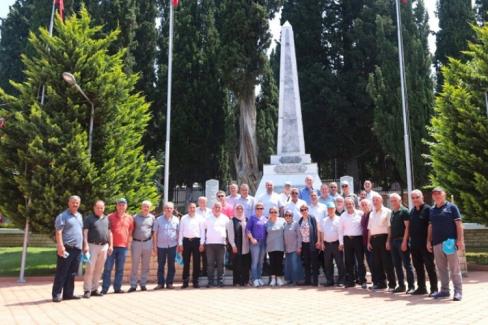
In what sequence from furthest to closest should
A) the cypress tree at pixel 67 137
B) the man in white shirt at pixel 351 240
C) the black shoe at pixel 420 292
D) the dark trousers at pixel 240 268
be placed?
the cypress tree at pixel 67 137
the dark trousers at pixel 240 268
the man in white shirt at pixel 351 240
the black shoe at pixel 420 292

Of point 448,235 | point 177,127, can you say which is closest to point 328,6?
point 177,127

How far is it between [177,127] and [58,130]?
13.8 m

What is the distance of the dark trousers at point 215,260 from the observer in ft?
25.4

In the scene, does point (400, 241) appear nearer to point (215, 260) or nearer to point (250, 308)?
point (250, 308)

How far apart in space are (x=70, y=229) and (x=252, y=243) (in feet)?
10.3

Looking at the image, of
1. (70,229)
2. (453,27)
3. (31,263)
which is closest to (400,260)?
(70,229)

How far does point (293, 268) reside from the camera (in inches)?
305

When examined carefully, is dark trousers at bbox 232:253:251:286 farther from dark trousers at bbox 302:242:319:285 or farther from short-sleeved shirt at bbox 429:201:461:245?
short-sleeved shirt at bbox 429:201:461:245

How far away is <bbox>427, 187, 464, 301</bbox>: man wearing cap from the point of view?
231 inches

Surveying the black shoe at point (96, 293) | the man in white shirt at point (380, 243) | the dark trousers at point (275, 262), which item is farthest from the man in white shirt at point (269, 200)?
the black shoe at point (96, 293)

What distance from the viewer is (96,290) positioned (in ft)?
23.0

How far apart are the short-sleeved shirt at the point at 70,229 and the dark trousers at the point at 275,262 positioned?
3.32m

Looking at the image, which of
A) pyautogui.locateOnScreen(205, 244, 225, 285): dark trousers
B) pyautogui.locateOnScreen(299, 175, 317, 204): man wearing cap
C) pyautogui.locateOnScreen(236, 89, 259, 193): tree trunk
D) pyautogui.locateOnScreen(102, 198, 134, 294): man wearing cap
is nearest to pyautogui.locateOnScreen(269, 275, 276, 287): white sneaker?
pyautogui.locateOnScreen(205, 244, 225, 285): dark trousers

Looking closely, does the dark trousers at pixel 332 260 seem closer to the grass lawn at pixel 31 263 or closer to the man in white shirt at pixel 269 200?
the man in white shirt at pixel 269 200
